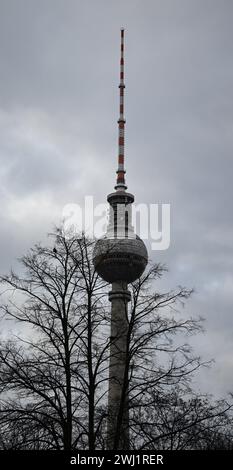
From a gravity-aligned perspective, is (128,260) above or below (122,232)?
below

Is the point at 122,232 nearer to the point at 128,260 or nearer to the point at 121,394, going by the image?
the point at 128,260

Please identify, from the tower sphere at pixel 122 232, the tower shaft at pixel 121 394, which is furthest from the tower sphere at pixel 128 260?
the tower shaft at pixel 121 394

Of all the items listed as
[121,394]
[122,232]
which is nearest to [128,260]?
[122,232]

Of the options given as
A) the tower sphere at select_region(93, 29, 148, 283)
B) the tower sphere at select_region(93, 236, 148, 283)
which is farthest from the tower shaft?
the tower sphere at select_region(93, 236, 148, 283)

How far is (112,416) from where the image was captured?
683 inches

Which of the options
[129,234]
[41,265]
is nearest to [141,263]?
[129,234]

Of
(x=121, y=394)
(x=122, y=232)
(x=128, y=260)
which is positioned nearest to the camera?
(x=121, y=394)

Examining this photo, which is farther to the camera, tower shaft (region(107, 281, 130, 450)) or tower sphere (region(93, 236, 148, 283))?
tower sphere (region(93, 236, 148, 283))

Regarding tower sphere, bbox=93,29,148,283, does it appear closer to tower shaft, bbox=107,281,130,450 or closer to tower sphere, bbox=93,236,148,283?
tower sphere, bbox=93,236,148,283

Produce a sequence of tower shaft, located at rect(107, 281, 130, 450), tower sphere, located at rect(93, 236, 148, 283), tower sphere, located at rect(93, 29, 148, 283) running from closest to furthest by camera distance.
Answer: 1. tower shaft, located at rect(107, 281, 130, 450)
2. tower sphere, located at rect(93, 236, 148, 283)
3. tower sphere, located at rect(93, 29, 148, 283)

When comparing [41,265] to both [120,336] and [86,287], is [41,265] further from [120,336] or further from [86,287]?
[120,336]

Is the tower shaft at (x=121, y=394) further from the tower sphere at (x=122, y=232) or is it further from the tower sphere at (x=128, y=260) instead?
the tower sphere at (x=128, y=260)

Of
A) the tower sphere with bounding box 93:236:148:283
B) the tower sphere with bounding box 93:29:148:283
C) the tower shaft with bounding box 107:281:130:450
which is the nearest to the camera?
the tower shaft with bounding box 107:281:130:450
